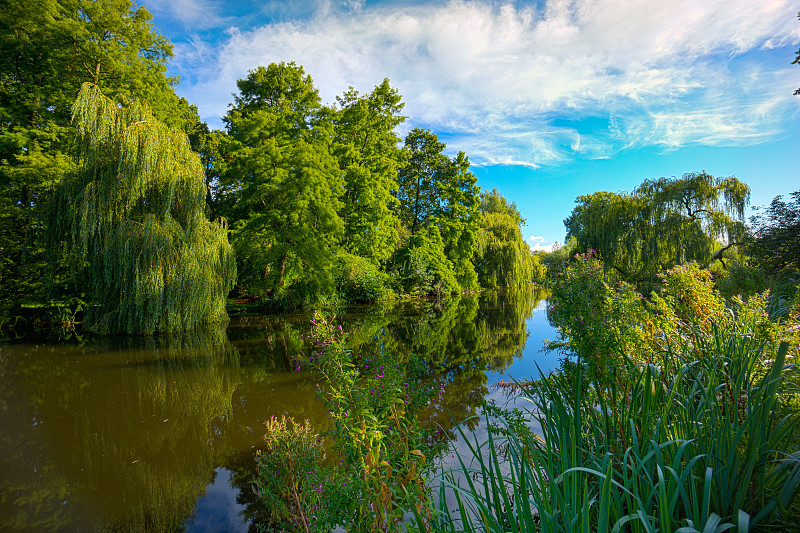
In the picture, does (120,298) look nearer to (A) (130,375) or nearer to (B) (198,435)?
(A) (130,375)

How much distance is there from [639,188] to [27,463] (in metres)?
18.8

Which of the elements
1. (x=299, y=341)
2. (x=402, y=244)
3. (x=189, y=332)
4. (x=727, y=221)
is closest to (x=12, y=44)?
(x=189, y=332)

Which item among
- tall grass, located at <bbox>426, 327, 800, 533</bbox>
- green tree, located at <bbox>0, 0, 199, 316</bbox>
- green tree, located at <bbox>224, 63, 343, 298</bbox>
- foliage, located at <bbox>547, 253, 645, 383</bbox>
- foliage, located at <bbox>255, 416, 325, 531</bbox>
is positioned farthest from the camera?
green tree, located at <bbox>224, 63, 343, 298</bbox>

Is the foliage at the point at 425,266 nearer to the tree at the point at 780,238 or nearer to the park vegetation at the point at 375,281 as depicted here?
the park vegetation at the point at 375,281

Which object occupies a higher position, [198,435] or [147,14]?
[147,14]

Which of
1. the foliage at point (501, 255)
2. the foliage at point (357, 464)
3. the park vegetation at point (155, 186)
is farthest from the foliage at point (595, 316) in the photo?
the foliage at point (501, 255)

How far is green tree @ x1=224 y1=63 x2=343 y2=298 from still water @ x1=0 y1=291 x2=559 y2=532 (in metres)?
5.09

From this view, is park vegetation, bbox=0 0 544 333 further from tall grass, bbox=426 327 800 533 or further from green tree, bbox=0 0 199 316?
tall grass, bbox=426 327 800 533

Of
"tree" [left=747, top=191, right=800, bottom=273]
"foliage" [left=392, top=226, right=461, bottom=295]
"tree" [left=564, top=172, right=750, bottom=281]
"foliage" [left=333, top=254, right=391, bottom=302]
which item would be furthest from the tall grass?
"foliage" [left=392, top=226, right=461, bottom=295]

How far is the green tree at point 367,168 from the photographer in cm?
1750

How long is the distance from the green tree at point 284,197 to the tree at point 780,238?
1371cm

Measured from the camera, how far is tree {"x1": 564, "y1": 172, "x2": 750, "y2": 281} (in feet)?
42.0

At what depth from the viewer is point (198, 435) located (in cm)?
468

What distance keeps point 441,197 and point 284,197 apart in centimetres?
1052
